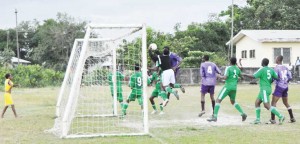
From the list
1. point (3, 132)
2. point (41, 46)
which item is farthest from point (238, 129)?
point (41, 46)

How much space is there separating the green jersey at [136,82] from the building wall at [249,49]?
83.0 ft

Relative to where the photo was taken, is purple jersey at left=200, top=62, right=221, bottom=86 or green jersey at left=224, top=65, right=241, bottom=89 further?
purple jersey at left=200, top=62, right=221, bottom=86

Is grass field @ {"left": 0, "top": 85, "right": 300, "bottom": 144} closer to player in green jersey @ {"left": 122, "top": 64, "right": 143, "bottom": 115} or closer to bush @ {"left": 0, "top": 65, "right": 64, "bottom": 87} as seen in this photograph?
player in green jersey @ {"left": 122, "top": 64, "right": 143, "bottom": 115}

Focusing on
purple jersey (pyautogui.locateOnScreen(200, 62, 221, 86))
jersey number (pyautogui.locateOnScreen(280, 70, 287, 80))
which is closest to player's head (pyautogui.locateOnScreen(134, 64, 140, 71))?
purple jersey (pyautogui.locateOnScreen(200, 62, 221, 86))

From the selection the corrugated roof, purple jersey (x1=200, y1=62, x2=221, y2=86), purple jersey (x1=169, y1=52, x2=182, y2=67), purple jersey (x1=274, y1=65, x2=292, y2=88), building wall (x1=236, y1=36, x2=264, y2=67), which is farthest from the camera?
building wall (x1=236, y1=36, x2=264, y2=67)

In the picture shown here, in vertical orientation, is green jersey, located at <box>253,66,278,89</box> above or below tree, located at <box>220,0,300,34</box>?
below

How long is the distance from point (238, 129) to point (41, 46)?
57607 millimetres

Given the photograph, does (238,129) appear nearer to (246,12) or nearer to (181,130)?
(181,130)

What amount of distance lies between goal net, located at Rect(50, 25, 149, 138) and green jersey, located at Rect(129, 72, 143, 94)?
31 millimetres

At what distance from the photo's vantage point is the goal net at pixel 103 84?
11.0 m

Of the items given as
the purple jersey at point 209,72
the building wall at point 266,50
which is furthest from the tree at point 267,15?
the purple jersey at point 209,72

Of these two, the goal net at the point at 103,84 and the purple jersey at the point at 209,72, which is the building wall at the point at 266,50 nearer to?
the goal net at the point at 103,84

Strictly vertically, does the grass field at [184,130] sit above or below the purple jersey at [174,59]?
below

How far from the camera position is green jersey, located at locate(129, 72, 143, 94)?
558 inches
